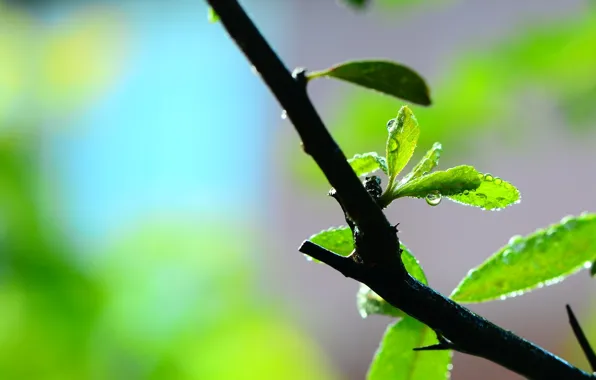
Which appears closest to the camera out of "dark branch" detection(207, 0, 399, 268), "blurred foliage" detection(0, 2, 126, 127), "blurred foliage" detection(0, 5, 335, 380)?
"dark branch" detection(207, 0, 399, 268)

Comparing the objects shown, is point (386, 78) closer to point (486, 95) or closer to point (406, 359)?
point (406, 359)

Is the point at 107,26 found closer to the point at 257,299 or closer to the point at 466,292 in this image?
the point at 257,299

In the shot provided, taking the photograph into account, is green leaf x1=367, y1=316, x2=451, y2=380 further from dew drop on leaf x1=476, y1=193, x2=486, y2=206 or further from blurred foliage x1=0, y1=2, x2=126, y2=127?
blurred foliage x1=0, y1=2, x2=126, y2=127

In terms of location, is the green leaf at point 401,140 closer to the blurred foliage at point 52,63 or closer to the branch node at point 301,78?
the branch node at point 301,78

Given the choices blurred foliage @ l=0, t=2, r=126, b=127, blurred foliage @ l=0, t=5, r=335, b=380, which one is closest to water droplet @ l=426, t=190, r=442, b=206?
blurred foliage @ l=0, t=5, r=335, b=380

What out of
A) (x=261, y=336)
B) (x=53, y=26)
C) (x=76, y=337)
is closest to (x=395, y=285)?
(x=76, y=337)

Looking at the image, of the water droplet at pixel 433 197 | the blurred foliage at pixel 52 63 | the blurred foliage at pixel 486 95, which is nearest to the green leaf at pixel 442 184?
the water droplet at pixel 433 197

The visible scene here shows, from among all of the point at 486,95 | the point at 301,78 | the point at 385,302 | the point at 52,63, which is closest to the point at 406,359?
the point at 385,302
